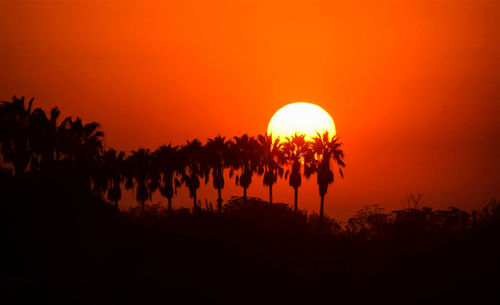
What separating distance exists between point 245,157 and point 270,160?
3960mm

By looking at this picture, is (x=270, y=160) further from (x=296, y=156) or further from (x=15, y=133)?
(x=15, y=133)

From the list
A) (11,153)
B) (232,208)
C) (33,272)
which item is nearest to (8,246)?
(33,272)

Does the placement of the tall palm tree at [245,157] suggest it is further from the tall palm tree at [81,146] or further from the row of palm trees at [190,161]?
the tall palm tree at [81,146]

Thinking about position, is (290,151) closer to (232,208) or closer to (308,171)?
(308,171)

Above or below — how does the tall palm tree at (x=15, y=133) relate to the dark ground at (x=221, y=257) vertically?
above

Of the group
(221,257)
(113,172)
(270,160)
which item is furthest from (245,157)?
(221,257)

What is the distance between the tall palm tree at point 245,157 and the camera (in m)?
116

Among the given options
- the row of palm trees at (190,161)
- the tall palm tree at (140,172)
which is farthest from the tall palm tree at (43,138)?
the tall palm tree at (140,172)

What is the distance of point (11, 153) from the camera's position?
260 feet

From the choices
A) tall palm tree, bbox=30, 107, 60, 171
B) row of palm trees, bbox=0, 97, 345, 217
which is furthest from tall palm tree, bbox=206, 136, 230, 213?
tall palm tree, bbox=30, 107, 60, 171

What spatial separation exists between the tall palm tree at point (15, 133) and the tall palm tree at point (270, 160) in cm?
4429

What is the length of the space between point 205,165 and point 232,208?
9.48 m

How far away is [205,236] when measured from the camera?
90750 mm

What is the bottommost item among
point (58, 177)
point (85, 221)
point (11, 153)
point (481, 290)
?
point (481, 290)
